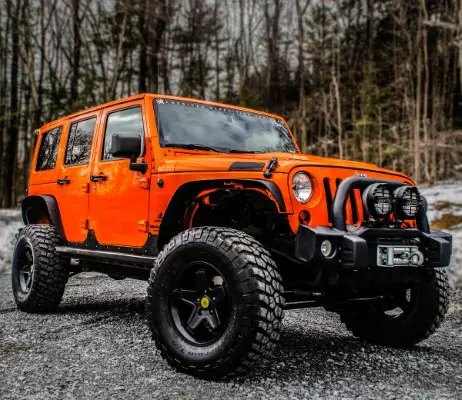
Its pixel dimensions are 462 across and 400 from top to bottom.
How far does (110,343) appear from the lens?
4398 millimetres

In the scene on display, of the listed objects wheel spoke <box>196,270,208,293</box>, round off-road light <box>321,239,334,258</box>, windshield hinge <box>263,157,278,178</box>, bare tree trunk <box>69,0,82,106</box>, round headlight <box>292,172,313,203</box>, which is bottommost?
wheel spoke <box>196,270,208,293</box>

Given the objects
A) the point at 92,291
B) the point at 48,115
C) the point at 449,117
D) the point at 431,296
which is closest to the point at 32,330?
the point at 92,291

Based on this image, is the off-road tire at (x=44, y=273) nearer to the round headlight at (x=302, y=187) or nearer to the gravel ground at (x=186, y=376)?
the gravel ground at (x=186, y=376)

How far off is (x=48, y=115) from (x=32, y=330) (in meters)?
18.0

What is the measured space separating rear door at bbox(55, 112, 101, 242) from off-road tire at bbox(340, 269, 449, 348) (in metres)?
2.81

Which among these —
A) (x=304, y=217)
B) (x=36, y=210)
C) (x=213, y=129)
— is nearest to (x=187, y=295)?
(x=304, y=217)

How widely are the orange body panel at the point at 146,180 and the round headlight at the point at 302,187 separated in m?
0.04

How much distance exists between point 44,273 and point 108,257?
1220 millimetres

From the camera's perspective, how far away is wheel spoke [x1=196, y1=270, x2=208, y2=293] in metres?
3.55

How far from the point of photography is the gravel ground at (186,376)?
126 inches

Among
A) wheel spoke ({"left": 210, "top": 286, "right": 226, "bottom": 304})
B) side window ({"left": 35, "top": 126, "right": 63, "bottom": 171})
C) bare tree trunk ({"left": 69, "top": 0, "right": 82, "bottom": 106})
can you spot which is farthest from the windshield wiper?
bare tree trunk ({"left": 69, "top": 0, "right": 82, "bottom": 106})

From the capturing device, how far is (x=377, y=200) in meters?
3.50

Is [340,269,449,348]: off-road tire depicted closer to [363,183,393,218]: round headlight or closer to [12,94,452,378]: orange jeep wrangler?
[12,94,452,378]: orange jeep wrangler

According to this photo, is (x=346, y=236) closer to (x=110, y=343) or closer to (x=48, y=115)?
(x=110, y=343)
